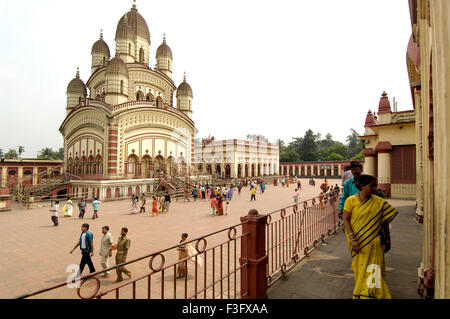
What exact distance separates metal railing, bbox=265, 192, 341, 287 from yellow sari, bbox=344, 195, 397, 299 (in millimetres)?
1361

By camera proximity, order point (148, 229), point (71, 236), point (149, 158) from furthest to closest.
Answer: point (149, 158) → point (148, 229) → point (71, 236)

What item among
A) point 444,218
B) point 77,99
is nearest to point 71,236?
point 444,218

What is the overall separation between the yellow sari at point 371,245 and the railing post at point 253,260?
4.19ft

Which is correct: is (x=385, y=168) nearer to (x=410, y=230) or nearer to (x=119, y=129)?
(x=410, y=230)

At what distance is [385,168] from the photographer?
571 inches

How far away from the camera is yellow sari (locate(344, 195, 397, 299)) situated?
2.84 m

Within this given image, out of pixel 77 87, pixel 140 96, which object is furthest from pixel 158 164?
pixel 77 87

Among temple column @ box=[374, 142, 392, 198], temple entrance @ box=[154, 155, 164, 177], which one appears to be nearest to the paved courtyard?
temple column @ box=[374, 142, 392, 198]

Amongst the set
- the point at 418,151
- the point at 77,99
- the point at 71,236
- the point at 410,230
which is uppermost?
the point at 77,99

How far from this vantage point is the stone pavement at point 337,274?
12.0ft

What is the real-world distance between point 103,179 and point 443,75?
2192 cm

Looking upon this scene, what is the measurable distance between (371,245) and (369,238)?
87 millimetres

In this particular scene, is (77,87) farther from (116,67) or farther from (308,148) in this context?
(308,148)

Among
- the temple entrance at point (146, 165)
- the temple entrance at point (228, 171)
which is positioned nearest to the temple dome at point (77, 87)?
the temple entrance at point (146, 165)
